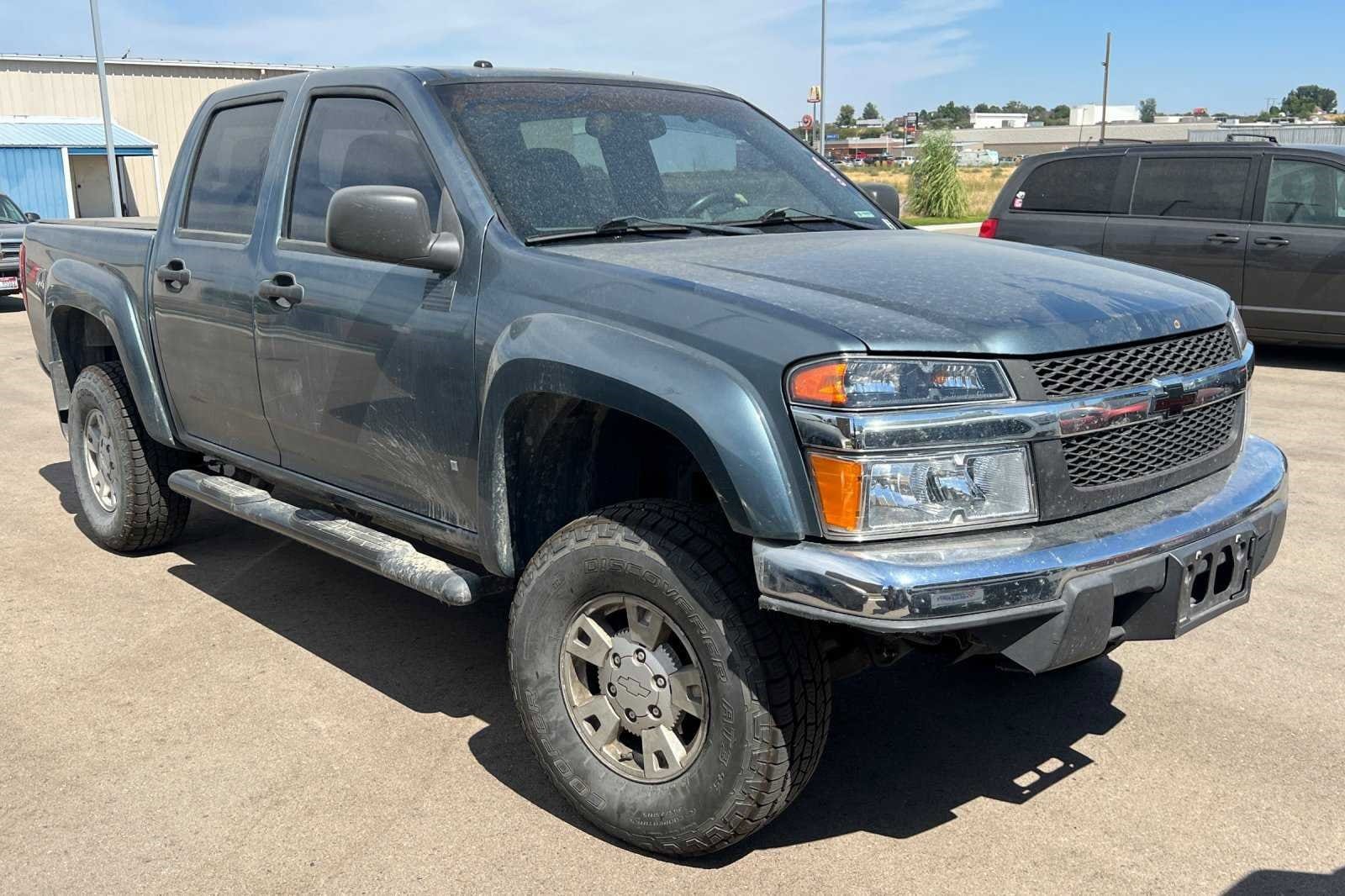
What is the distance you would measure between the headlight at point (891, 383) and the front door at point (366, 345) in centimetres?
114

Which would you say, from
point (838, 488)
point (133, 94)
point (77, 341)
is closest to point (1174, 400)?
point (838, 488)

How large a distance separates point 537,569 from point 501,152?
1272mm

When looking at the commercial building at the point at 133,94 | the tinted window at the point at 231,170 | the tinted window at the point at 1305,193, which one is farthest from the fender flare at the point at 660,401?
the commercial building at the point at 133,94

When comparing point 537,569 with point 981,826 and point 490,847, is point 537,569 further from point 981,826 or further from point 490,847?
point 981,826

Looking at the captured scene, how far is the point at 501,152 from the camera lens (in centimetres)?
368

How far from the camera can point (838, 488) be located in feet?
8.69

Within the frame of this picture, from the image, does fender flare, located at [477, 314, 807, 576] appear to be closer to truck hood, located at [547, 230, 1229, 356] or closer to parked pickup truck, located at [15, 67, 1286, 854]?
parked pickup truck, located at [15, 67, 1286, 854]

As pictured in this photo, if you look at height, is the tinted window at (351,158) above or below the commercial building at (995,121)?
above

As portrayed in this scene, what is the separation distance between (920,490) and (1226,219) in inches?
344

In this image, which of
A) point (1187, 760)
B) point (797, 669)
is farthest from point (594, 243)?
point (1187, 760)

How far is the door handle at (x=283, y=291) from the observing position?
4016 millimetres

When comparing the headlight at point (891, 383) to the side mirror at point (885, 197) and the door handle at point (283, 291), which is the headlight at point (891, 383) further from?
the side mirror at point (885, 197)

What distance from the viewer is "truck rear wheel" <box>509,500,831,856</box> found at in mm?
2842

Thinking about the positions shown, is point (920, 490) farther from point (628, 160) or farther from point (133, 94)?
point (133, 94)
